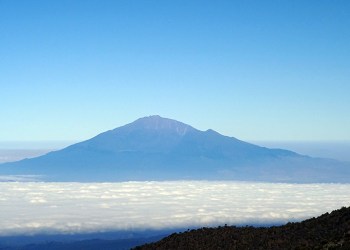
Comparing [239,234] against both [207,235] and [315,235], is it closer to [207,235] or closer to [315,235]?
[207,235]

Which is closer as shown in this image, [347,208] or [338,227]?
[338,227]

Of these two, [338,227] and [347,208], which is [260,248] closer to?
[338,227]

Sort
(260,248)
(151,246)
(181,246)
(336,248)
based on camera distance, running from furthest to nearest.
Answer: (151,246) → (181,246) → (260,248) → (336,248)

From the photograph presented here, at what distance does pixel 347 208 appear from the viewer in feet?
209

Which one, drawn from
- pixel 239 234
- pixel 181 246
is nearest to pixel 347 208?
pixel 239 234

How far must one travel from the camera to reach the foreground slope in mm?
53372

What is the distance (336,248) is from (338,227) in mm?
10094

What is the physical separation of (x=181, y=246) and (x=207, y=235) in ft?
12.4

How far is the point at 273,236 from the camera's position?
5881 cm

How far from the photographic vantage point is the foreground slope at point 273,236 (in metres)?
53.4

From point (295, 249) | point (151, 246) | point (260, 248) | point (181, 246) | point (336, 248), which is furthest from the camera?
point (151, 246)

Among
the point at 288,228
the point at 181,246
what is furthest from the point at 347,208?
the point at 181,246

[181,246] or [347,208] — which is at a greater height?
[347,208]

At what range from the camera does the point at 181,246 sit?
60781 millimetres
